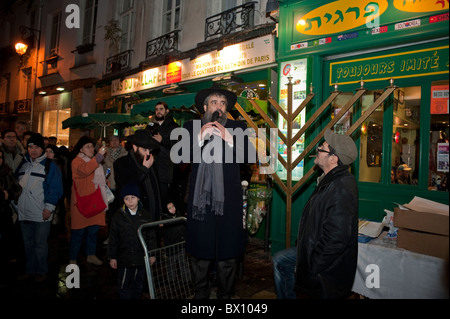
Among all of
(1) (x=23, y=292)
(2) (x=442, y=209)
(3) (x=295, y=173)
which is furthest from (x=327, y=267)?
(1) (x=23, y=292)

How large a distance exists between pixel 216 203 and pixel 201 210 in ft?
0.51

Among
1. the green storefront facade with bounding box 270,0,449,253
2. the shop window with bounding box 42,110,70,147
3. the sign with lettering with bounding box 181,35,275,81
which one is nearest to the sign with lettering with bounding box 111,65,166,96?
the sign with lettering with bounding box 181,35,275,81

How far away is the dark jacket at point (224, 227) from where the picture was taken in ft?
9.05

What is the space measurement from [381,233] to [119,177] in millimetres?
3027

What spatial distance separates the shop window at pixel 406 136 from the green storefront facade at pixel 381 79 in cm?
1

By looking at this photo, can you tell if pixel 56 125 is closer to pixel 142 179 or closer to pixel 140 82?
pixel 140 82

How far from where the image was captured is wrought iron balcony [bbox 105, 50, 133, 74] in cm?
1073

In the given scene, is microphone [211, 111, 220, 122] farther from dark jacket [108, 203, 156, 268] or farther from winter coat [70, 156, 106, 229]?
winter coat [70, 156, 106, 229]

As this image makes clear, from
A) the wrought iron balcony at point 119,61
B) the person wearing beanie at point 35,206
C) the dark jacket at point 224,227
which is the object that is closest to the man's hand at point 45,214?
the person wearing beanie at point 35,206

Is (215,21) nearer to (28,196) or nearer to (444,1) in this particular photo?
(444,1)

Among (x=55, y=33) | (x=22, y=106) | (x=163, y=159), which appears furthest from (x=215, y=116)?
(x=22, y=106)

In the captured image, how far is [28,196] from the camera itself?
12.8 ft

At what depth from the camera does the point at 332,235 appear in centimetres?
243

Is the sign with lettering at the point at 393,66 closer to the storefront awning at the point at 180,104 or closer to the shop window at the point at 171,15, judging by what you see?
the storefront awning at the point at 180,104
